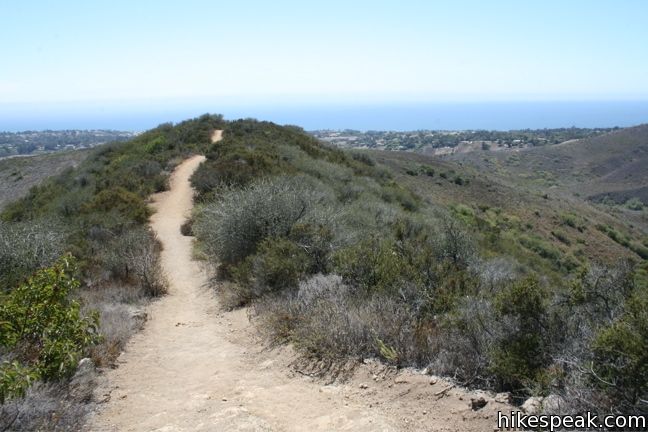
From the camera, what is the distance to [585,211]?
39.2 metres

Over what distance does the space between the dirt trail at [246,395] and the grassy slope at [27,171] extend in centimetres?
2841

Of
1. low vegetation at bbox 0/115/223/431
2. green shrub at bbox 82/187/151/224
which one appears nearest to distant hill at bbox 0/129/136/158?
green shrub at bbox 82/187/151/224

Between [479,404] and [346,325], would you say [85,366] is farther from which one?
[479,404]

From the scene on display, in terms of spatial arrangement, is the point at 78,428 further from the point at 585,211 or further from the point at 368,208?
the point at 585,211

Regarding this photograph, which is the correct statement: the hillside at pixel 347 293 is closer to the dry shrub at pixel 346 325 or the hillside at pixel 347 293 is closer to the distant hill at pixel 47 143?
the dry shrub at pixel 346 325

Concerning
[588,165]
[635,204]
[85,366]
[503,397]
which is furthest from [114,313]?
[588,165]

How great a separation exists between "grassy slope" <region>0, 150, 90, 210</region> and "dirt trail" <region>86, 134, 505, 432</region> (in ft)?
93.2

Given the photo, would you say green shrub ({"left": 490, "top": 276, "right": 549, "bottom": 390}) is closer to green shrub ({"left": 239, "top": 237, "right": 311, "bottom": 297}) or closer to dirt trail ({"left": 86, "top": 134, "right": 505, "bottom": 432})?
dirt trail ({"left": 86, "top": 134, "right": 505, "bottom": 432})

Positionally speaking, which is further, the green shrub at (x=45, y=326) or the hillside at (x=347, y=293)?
the green shrub at (x=45, y=326)

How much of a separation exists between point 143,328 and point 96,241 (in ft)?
17.8

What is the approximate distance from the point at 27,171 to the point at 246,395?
40.4 m

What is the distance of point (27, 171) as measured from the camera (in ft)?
126

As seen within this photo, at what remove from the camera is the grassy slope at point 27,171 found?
32.5m

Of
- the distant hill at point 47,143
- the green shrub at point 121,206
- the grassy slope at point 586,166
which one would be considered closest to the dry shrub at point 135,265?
the green shrub at point 121,206
